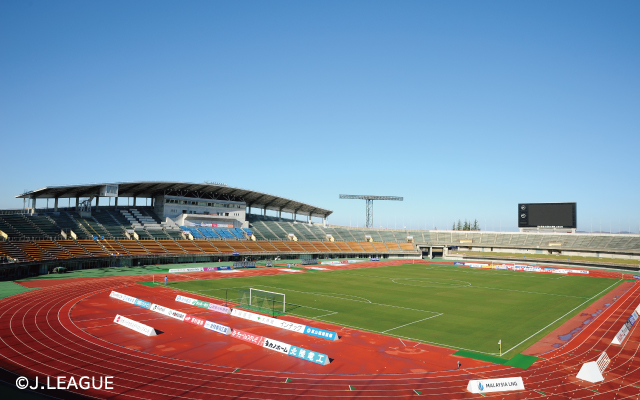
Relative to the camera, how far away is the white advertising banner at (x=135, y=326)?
1007 inches

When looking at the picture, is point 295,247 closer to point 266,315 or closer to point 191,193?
point 191,193

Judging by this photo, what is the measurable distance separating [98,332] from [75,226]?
47575mm

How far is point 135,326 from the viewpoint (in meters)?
26.7

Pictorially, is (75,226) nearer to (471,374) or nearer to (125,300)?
(125,300)

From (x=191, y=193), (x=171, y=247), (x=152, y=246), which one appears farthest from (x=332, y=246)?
(x=152, y=246)

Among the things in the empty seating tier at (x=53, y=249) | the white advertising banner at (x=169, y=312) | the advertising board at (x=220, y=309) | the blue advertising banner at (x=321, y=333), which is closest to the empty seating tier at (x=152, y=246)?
the empty seating tier at (x=53, y=249)

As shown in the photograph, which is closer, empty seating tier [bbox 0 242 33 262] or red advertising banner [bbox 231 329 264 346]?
red advertising banner [bbox 231 329 264 346]

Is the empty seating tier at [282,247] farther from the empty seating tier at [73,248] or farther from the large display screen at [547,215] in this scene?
the large display screen at [547,215]

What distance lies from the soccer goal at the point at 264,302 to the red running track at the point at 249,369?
7012mm

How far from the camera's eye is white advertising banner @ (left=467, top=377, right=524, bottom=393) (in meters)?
17.5

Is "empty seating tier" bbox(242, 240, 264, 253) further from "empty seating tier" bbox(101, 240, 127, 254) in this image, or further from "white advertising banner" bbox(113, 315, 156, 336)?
"white advertising banner" bbox(113, 315, 156, 336)

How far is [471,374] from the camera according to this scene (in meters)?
20.0

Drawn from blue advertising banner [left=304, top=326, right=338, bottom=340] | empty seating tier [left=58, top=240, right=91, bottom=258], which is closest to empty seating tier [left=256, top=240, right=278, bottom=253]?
empty seating tier [left=58, top=240, right=91, bottom=258]

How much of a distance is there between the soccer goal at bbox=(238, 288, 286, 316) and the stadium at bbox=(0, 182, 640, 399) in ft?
0.64
